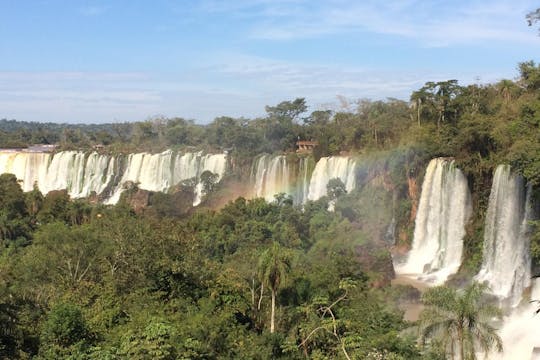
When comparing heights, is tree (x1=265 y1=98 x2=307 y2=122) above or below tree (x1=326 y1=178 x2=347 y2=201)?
above

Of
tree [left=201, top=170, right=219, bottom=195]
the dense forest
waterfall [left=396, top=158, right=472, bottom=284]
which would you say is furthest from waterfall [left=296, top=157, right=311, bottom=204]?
waterfall [left=396, top=158, right=472, bottom=284]

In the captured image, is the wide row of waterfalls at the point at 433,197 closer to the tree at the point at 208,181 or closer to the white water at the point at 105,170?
the white water at the point at 105,170

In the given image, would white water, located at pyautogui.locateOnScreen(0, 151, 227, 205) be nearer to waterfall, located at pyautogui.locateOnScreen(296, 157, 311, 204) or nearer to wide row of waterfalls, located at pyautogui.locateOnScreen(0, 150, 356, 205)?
wide row of waterfalls, located at pyautogui.locateOnScreen(0, 150, 356, 205)

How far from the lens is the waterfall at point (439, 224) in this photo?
27109 millimetres

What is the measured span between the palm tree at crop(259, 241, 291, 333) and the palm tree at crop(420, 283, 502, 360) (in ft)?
13.2

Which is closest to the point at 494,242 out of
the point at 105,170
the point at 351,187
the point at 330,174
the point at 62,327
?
the point at 351,187

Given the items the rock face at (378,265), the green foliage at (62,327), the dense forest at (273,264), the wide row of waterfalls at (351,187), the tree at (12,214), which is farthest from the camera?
the tree at (12,214)

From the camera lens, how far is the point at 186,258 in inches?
693

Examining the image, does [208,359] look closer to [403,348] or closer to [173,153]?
[403,348]

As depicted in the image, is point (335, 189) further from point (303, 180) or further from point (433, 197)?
point (433, 197)

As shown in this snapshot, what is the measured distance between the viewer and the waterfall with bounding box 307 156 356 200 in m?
36.3

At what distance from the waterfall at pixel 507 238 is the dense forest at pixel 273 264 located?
3.15 feet

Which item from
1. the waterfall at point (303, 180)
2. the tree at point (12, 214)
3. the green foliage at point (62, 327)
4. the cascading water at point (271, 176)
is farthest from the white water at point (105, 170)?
the green foliage at point (62, 327)

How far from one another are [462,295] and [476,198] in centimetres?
1559
